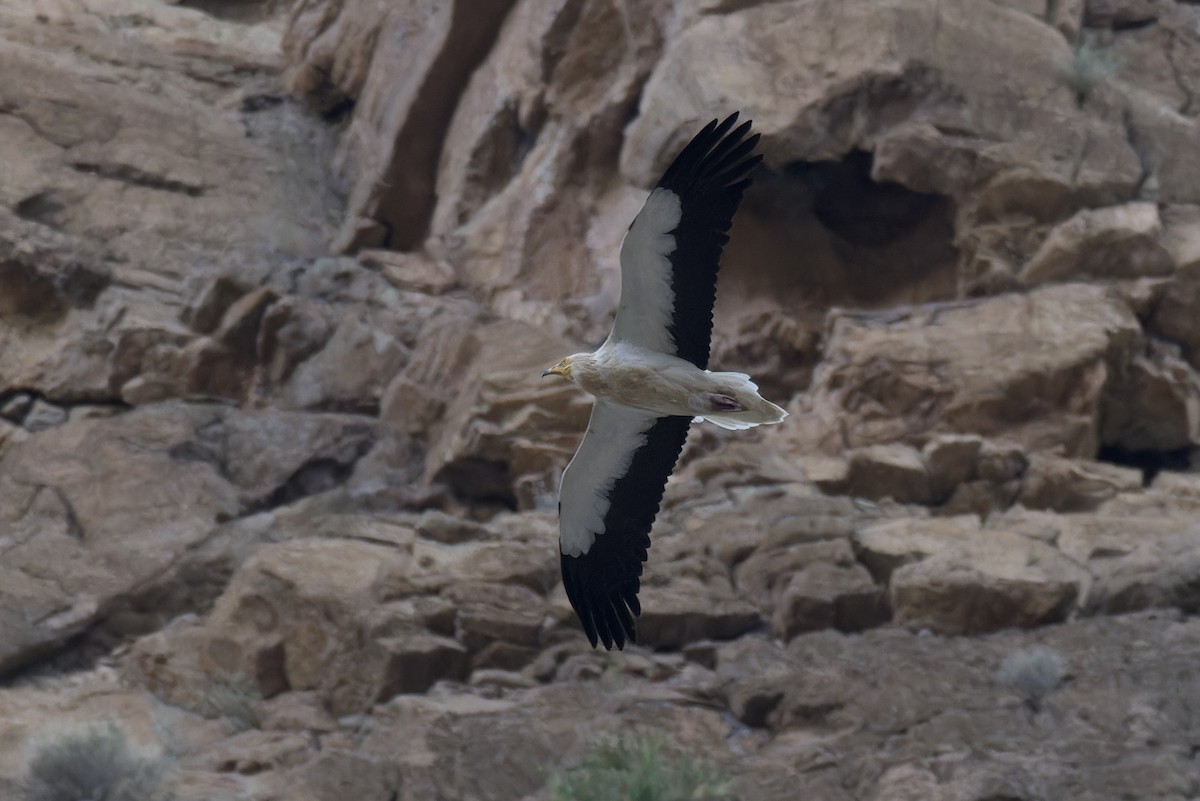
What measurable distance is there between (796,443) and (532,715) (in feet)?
11.5

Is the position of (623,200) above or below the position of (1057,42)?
below

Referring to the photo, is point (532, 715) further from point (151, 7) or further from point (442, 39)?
point (151, 7)

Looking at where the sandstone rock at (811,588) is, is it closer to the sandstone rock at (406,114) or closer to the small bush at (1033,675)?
the small bush at (1033,675)

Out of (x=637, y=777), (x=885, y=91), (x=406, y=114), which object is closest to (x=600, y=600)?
(x=637, y=777)

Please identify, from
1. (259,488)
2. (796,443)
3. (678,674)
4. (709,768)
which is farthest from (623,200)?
(709,768)

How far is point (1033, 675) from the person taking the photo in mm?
8133

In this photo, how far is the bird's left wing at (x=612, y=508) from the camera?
7.10m

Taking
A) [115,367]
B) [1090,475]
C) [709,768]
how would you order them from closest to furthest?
[709,768] < [1090,475] < [115,367]

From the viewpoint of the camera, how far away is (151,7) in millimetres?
16875

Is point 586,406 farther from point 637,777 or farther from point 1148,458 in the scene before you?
point 1148,458

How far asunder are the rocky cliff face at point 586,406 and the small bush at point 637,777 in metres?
0.23

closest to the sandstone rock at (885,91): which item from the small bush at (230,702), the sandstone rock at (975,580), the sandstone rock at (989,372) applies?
the sandstone rock at (989,372)

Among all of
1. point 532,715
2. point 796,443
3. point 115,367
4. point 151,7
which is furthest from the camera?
point 151,7

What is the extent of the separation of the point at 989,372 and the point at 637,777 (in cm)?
469
